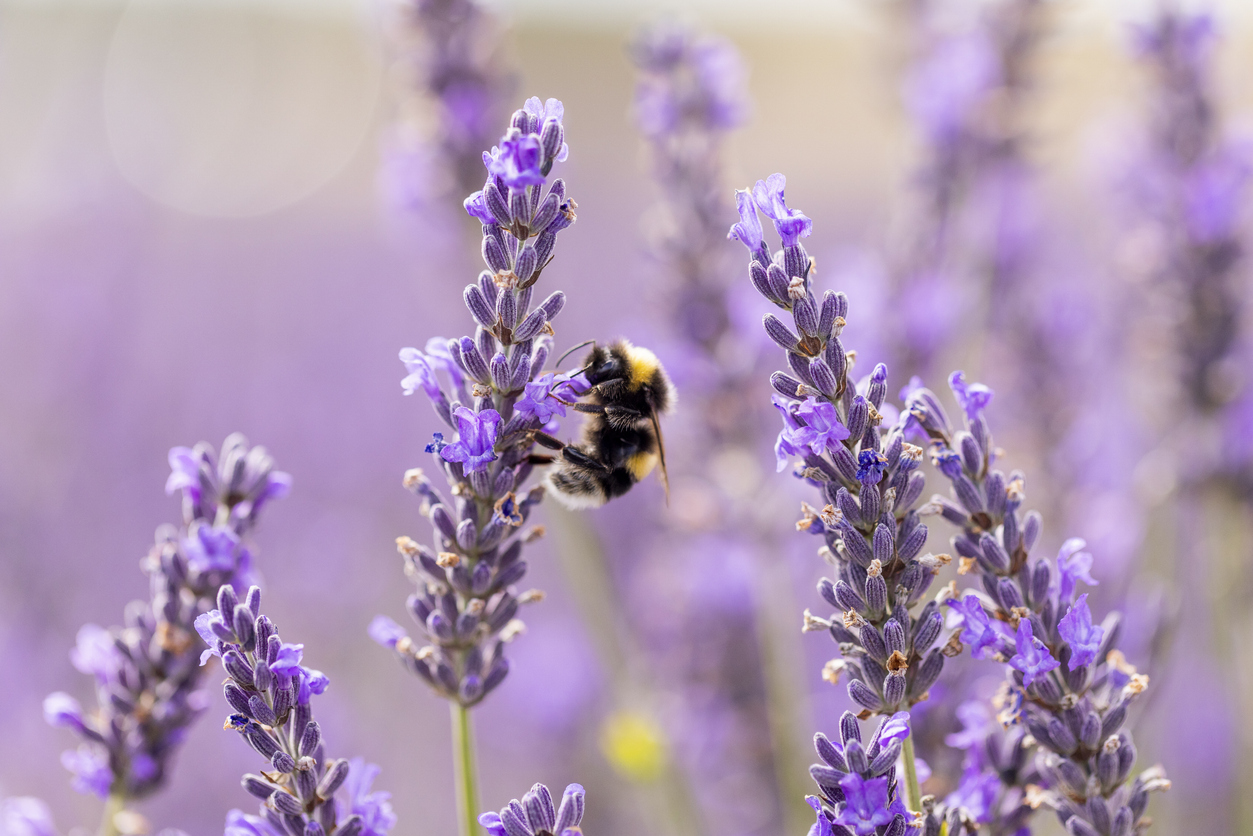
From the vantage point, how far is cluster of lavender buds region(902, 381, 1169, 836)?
132 cm

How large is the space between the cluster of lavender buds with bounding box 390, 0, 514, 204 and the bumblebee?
55.3 inches

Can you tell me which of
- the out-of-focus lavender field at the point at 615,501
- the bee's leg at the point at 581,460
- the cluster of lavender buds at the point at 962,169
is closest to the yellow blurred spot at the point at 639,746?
the out-of-focus lavender field at the point at 615,501

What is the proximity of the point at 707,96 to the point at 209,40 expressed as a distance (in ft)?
27.6

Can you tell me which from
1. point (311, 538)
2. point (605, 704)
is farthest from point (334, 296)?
point (605, 704)

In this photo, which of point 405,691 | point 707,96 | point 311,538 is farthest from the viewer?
point 405,691

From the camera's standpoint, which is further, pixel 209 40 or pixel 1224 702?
pixel 209 40

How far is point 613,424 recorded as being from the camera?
2129mm

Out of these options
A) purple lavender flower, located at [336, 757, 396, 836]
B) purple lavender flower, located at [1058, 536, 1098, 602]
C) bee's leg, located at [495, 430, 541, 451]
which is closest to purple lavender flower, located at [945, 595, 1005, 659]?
purple lavender flower, located at [1058, 536, 1098, 602]

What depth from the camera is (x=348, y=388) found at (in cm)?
686

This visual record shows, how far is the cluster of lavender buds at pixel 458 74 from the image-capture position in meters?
3.21

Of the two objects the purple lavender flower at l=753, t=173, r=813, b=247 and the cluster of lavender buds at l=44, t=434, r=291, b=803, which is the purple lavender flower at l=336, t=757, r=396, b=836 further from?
the purple lavender flower at l=753, t=173, r=813, b=247

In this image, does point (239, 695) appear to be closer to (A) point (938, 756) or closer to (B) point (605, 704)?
(A) point (938, 756)

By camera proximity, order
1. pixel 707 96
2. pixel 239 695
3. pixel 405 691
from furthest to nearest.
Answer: pixel 405 691
pixel 707 96
pixel 239 695

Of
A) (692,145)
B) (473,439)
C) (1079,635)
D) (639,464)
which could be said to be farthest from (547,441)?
(692,145)
